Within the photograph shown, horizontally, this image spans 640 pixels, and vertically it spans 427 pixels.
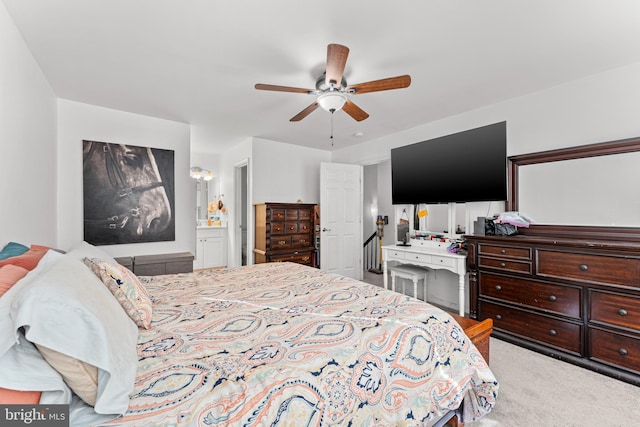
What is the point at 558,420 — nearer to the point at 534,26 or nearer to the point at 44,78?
the point at 534,26

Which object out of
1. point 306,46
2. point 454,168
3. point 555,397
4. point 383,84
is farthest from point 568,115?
point 306,46

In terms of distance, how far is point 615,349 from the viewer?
82.0 inches

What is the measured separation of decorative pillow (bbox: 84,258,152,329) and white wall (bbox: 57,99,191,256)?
2.34 metres

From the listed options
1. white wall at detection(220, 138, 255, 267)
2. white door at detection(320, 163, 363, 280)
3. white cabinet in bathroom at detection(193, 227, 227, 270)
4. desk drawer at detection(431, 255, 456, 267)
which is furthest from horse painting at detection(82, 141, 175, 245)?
desk drawer at detection(431, 255, 456, 267)

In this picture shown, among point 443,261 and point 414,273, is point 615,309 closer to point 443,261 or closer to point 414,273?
point 443,261

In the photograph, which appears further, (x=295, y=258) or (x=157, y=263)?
(x=295, y=258)

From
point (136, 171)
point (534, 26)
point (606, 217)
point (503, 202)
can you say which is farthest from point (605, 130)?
point (136, 171)

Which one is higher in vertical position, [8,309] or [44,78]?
[44,78]

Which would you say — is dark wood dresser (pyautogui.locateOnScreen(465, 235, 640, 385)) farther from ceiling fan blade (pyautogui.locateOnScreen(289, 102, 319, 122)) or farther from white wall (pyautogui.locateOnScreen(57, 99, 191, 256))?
white wall (pyautogui.locateOnScreen(57, 99, 191, 256))

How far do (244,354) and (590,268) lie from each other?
2725mm

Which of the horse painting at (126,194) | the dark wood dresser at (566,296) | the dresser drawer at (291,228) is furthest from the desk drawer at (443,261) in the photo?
the horse painting at (126,194)

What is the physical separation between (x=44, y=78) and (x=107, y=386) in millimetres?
3169

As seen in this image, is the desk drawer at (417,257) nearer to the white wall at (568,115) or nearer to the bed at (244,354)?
the white wall at (568,115)

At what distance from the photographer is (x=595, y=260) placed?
85.8 inches
